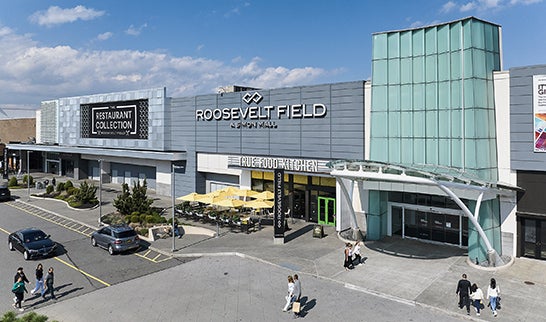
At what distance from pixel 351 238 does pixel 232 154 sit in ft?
50.4

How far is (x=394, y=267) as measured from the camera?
70.8ft

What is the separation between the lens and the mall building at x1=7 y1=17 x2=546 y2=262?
21.7 m

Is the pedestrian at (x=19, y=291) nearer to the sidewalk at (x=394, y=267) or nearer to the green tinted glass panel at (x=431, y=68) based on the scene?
the sidewalk at (x=394, y=267)

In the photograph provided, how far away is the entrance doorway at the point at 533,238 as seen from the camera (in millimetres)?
21969

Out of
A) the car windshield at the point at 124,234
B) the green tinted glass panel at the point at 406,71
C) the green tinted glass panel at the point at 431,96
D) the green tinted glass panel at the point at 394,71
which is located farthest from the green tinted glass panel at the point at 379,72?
the car windshield at the point at 124,234

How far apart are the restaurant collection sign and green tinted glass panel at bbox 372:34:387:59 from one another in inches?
241

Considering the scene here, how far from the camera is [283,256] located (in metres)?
23.7

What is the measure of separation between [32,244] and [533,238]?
28.8 meters

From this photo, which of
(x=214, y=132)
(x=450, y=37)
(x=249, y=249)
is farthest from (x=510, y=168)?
(x=214, y=132)

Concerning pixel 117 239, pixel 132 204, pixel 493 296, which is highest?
pixel 132 204

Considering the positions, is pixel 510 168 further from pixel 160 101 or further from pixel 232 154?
pixel 160 101

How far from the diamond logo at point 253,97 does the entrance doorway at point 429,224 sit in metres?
14.7

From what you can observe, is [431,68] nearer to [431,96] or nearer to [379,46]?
[431,96]

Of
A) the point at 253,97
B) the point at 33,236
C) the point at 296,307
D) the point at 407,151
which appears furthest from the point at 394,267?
the point at 33,236
